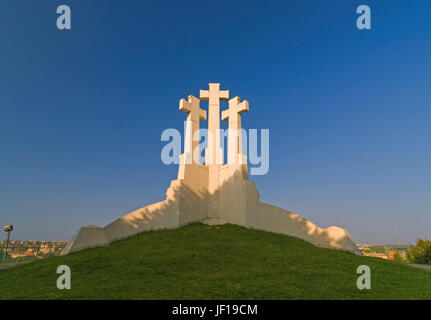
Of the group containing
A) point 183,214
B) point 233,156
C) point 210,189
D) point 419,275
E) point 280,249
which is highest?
point 233,156

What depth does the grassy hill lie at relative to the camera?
7625mm

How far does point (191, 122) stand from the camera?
58.9ft

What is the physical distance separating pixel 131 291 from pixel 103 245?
23.9ft

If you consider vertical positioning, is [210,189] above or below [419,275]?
above

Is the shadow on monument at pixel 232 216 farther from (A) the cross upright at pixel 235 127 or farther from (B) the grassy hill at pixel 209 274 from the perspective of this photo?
(B) the grassy hill at pixel 209 274

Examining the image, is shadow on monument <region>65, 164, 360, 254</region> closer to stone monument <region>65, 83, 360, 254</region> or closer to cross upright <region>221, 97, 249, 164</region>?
stone monument <region>65, 83, 360, 254</region>

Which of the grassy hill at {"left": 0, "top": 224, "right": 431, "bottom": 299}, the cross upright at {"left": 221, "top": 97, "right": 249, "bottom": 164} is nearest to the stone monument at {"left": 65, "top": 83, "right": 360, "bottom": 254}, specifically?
the cross upright at {"left": 221, "top": 97, "right": 249, "bottom": 164}

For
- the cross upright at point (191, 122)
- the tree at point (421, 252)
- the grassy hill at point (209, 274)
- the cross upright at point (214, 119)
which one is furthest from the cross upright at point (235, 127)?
the tree at point (421, 252)

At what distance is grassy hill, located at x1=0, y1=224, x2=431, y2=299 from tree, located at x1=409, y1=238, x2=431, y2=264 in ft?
43.8

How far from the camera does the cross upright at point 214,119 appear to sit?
18.2 metres

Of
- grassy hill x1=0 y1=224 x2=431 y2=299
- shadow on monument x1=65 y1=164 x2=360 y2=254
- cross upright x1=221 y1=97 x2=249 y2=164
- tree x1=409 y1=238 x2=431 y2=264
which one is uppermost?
cross upright x1=221 y1=97 x2=249 y2=164

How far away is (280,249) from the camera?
41.2 feet
